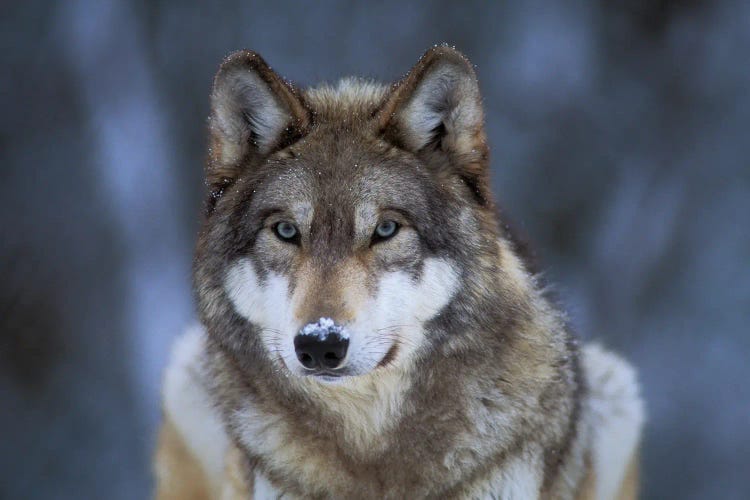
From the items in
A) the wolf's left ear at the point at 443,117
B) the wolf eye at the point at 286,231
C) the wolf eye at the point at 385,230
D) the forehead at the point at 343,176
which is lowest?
the wolf eye at the point at 286,231

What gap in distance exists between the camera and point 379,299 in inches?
145

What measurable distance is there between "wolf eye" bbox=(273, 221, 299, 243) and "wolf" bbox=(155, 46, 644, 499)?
0.01 m

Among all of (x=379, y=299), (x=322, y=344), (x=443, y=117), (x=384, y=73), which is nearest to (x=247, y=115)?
(x=443, y=117)

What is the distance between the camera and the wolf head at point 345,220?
3.69m

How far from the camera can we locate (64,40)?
937 centimetres

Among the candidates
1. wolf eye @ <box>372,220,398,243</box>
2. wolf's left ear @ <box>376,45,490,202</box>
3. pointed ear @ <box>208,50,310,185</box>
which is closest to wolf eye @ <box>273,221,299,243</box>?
wolf eye @ <box>372,220,398,243</box>

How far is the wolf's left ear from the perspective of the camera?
3.91 metres

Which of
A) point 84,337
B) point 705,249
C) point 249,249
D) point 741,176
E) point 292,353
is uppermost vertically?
point 741,176

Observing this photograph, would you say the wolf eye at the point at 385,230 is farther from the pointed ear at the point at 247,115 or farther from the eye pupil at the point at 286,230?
the pointed ear at the point at 247,115

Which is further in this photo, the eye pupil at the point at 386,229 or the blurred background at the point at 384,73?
the blurred background at the point at 384,73

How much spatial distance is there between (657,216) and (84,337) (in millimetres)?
5354

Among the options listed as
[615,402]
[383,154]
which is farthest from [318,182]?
[615,402]

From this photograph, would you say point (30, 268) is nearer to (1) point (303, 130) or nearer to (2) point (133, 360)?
(2) point (133, 360)

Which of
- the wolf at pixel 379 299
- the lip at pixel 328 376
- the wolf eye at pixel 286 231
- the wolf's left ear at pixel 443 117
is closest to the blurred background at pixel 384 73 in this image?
the wolf at pixel 379 299
